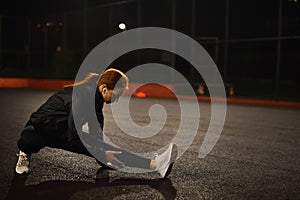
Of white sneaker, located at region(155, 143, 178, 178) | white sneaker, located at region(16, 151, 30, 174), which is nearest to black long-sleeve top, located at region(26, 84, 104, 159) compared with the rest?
white sneaker, located at region(16, 151, 30, 174)

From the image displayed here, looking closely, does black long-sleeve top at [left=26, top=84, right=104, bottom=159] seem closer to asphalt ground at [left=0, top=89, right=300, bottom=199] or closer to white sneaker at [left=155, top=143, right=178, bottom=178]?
asphalt ground at [left=0, top=89, right=300, bottom=199]

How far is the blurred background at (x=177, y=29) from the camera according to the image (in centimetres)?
1994

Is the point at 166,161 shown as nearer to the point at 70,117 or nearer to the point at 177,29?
the point at 70,117

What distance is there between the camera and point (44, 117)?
4430 mm

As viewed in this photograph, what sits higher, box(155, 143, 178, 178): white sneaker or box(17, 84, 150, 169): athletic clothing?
box(17, 84, 150, 169): athletic clothing

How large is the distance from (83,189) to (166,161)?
87 centimetres

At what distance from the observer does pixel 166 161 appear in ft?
14.6

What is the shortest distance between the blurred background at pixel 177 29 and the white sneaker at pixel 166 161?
13492 millimetres

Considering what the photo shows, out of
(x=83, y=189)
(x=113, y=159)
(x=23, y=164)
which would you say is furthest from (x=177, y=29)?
(x=83, y=189)

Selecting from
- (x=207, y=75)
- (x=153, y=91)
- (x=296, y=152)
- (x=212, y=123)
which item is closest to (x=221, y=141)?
(x=296, y=152)

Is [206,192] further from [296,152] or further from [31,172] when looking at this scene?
[296,152]

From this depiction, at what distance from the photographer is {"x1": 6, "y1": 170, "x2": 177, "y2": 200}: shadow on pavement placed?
396 centimetres

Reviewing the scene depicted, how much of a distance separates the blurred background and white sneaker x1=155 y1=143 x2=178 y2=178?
44.3 ft

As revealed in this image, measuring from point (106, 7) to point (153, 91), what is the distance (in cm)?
802
